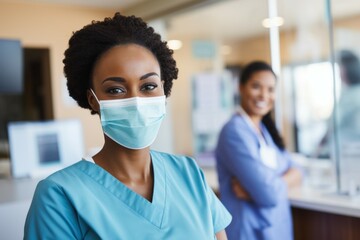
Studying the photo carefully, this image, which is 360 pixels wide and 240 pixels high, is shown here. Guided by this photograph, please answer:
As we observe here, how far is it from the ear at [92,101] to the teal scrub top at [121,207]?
0.44 feet

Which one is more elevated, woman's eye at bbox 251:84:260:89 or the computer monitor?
woman's eye at bbox 251:84:260:89

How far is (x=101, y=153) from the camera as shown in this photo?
103 cm

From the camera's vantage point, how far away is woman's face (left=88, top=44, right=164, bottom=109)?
0.94m

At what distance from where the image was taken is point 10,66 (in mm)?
2625

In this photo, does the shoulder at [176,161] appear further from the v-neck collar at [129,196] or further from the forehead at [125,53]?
the forehead at [125,53]

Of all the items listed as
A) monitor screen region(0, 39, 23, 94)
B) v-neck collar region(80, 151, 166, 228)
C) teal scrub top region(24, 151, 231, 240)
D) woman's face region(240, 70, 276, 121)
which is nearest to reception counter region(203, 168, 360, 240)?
woman's face region(240, 70, 276, 121)

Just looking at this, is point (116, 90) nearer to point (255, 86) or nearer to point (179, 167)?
point (179, 167)

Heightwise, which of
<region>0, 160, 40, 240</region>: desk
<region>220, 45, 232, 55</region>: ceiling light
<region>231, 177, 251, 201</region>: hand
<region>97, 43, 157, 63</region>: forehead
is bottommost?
<region>231, 177, 251, 201</region>: hand

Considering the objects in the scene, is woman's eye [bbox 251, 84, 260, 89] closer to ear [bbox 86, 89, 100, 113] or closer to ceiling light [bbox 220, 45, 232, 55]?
ear [bbox 86, 89, 100, 113]

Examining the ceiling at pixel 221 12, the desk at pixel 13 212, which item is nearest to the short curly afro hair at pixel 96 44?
the desk at pixel 13 212

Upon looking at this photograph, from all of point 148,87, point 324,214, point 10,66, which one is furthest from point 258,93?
point 10,66

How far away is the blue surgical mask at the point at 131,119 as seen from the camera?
3.18ft

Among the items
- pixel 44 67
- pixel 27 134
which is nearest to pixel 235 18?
pixel 44 67

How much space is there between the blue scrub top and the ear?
41.5 inches
